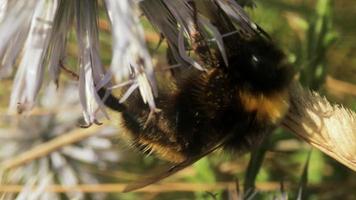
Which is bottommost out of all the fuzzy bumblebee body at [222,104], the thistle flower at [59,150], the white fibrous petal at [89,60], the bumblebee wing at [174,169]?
the thistle flower at [59,150]

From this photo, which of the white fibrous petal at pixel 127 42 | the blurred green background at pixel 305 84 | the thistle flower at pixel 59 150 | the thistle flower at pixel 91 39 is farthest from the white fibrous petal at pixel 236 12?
the thistle flower at pixel 59 150

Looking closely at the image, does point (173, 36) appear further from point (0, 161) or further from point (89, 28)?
point (0, 161)

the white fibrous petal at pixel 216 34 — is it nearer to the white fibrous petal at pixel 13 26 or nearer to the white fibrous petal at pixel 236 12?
the white fibrous petal at pixel 236 12

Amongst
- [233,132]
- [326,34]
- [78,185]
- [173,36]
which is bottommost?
[78,185]

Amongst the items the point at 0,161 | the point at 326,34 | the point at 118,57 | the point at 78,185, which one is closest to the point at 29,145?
the point at 0,161

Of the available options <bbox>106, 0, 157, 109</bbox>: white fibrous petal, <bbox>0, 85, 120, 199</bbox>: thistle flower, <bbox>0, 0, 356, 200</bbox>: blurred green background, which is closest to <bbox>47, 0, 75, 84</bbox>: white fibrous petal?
<bbox>106, 0, 157, 109</bbox>: white fibrous petal

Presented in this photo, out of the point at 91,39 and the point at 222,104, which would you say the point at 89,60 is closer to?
the point at 91,39
